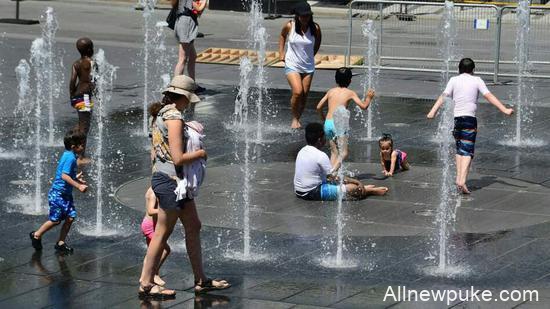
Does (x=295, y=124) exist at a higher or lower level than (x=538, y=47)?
lower

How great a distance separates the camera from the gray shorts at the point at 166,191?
882 centimetres

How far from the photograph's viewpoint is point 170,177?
8820mm

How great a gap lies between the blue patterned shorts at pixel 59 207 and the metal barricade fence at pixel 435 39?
11691 mm

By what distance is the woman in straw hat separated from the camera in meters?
8.70

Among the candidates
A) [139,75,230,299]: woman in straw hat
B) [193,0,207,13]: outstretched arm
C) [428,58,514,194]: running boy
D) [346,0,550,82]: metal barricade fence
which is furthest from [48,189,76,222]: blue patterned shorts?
[346,0,550,82]: metal barricade fence

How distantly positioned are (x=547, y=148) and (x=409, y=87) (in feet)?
18.8

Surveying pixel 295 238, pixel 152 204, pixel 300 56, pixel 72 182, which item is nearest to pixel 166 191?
pixel 152 204

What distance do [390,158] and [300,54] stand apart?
3.33 meters

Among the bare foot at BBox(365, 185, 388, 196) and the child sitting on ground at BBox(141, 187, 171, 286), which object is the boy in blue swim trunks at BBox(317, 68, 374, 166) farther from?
the child sitting on ground at BBox(141, 187, 171, 286)

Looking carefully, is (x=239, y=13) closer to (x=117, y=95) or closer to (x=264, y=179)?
(x=117, y=95)

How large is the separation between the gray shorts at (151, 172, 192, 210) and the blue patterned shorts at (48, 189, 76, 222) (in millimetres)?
1743

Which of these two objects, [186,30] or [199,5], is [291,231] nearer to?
[186,30]

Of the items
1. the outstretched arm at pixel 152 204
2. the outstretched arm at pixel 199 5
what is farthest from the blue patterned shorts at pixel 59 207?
the outstretched arm at pixel 199 5

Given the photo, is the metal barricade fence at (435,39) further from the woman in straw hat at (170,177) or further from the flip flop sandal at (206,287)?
the woman in straw hat at (170,177)
